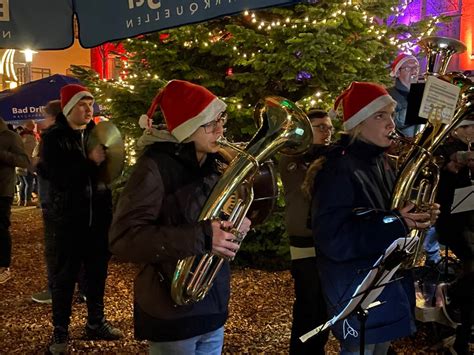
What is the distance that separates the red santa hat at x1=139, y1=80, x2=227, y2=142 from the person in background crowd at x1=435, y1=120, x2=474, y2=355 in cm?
214

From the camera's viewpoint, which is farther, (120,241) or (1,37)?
(1,37)

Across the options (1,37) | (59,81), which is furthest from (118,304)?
(59,81)

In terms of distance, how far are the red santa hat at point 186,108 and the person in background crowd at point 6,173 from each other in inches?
172

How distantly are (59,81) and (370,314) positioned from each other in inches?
401

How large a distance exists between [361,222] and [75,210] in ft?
8.69

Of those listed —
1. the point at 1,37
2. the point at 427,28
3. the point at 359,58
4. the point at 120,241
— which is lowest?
the point at 120,241

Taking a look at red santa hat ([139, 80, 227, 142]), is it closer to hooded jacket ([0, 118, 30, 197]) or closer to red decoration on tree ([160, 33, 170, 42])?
red decoration on tree ([160, 33, 170, 42])

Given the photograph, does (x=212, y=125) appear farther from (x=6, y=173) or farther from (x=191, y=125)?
(x=6, y=173)

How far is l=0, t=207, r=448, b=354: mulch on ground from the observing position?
14.7 feet

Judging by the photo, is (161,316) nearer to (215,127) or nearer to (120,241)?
(120,241)

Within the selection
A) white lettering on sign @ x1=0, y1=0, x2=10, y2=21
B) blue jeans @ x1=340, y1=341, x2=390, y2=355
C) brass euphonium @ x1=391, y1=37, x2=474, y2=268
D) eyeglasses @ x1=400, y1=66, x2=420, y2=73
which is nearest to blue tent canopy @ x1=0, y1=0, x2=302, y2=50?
white lettering on sign @ x1=0, y1=0, x2=10, y2=21

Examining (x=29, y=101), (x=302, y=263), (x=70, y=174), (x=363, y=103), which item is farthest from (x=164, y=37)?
(x=29, y=101)

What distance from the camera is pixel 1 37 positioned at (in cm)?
258

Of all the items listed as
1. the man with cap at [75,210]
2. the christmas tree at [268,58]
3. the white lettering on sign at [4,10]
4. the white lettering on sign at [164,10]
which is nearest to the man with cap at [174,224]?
the white lettering on sign at [164,10]
